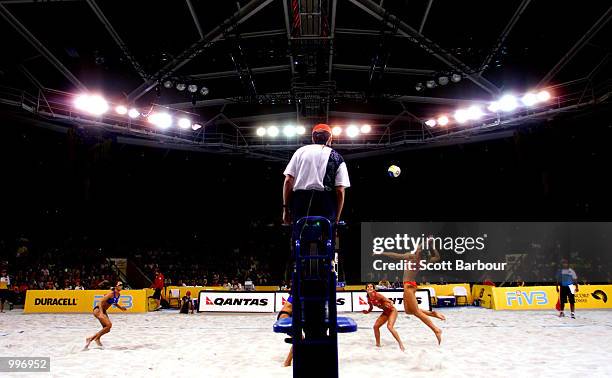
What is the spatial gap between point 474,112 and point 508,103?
170 centimetres

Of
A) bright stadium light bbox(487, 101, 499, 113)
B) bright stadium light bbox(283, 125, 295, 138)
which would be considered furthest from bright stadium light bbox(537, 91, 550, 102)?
bright stadium light bbox(283, 125, 295, 138)

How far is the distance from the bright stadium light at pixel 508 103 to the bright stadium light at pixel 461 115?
1.76 metres

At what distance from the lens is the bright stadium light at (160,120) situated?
→ 877 inches

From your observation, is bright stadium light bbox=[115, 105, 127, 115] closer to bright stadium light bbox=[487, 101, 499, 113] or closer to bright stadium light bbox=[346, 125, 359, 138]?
bright stadium light bbox=[346, 125, 359, 138]

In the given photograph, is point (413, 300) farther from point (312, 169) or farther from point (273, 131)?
point (273, 131)

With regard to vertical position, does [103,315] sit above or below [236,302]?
above

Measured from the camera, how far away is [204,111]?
978 inches

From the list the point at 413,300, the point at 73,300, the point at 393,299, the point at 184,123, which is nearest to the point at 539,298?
the point at 393,299

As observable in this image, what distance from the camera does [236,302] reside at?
60.1 ft

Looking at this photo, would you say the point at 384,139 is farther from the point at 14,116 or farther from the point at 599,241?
the point at 14,116

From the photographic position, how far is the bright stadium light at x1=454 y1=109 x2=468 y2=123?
2176 centimetres

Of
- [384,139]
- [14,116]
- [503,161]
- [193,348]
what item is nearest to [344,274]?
[384,139]

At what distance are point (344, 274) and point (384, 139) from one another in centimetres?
903

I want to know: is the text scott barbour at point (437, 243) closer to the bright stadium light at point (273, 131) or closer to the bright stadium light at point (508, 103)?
the bright stadium light at point (508, 103)
